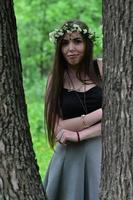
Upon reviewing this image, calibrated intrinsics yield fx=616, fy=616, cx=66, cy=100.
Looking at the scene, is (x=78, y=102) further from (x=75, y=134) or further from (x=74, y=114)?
(x=75, y=134)

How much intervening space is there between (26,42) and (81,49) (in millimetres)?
11850

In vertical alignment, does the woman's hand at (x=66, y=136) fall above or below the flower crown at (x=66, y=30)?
below

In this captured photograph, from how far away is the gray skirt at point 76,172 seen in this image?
376cm

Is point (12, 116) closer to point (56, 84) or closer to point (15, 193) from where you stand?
point (15, 193)

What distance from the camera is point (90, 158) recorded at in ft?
12.4

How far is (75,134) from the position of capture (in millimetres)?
3650

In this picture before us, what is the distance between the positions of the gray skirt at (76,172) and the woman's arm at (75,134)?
0.23 ft

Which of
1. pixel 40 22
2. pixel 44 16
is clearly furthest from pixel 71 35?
pixel 40 22

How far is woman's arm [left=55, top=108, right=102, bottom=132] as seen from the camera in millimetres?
3630

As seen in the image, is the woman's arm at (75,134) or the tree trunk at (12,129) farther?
the woman's arm at (75,134)

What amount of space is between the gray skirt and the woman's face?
50cm

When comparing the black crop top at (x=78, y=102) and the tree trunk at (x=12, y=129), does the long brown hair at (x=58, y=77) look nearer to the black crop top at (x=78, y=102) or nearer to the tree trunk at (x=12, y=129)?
the black crop top at (x=78, y=102)

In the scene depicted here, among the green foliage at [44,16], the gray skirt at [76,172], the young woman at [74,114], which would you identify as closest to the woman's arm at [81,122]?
the young woman at [74,114]

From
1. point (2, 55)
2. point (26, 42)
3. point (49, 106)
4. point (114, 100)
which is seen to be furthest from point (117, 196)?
point (26, 42)
